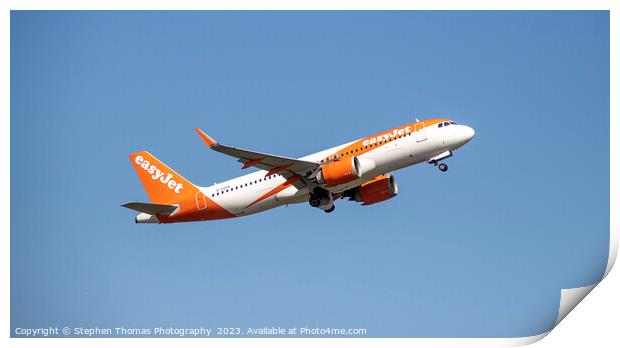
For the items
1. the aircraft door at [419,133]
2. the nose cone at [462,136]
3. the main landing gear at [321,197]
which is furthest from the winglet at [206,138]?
the nose cone at [462,136]

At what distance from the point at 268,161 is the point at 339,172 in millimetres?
2353

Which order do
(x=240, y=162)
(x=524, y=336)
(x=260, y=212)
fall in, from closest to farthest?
(x=524, y=336) < (x=240, y=162) < (x=260, y=212)

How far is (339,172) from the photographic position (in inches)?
1286

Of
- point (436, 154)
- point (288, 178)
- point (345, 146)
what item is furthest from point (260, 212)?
point (436, 154)

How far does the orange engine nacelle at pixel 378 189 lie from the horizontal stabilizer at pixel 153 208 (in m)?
6.72

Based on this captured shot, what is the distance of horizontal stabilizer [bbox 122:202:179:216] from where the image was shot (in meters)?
34.3

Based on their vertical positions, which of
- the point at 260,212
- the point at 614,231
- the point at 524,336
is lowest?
the point at 524,336

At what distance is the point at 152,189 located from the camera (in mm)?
36750

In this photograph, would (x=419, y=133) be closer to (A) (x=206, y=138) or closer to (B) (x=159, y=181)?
(A) (x=206, y=138)

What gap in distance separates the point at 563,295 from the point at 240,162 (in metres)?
11.2

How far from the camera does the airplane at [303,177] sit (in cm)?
3238

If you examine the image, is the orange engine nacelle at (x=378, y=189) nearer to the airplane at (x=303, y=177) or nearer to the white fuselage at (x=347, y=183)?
the airplane at (x=303, y=177)

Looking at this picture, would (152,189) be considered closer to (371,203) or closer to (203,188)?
(203,188)

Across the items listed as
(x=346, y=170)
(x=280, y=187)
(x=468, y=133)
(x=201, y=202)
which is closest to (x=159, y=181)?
(x=201, y=202)
